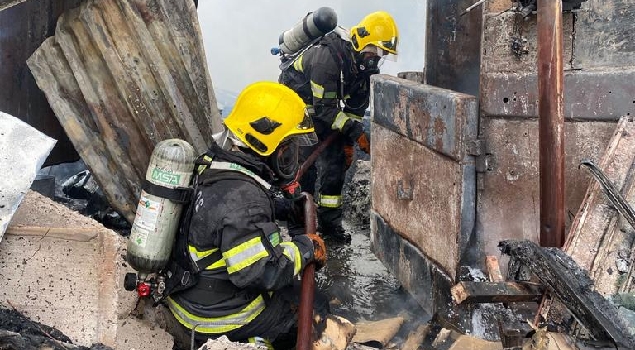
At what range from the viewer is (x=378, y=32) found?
18.9 feet

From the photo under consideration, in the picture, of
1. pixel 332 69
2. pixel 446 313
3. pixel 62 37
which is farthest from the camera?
pixel 332 69

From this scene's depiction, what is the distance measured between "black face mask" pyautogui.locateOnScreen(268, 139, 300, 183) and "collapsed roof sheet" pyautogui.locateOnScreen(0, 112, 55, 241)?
1177 millimetres

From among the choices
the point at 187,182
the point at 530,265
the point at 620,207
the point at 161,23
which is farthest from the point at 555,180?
the point at 161,23

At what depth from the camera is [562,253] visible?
239 cm

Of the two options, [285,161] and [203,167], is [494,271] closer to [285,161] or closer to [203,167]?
[285,161]

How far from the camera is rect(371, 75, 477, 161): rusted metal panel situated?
11.3 feet

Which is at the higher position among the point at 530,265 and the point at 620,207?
the point at 620,207

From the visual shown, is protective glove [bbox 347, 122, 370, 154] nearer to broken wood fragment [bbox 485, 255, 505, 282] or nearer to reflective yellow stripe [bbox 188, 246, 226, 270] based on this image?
reflective yellow stripe [bbox 188, 246, 226, 270]

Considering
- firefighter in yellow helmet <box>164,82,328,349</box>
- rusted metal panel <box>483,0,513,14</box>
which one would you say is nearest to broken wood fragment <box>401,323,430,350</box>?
firefighter in yellow helmet <box>164,82,328,349</box>

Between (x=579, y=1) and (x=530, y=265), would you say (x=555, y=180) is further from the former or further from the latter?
(x=579, y=1)

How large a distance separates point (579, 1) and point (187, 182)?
2.00 m

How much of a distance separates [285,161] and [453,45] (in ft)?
5.24

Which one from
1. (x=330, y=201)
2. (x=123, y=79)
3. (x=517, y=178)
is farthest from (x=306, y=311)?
(x=330, y=201)

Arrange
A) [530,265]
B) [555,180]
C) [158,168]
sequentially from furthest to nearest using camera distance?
[158,168], [555,180], [530,265]
